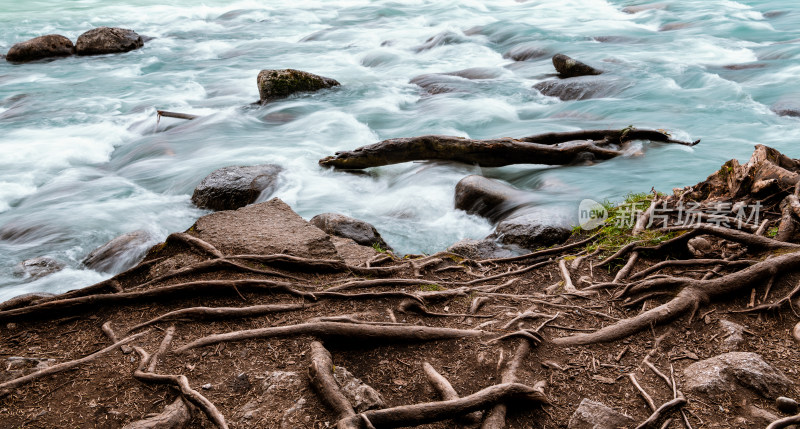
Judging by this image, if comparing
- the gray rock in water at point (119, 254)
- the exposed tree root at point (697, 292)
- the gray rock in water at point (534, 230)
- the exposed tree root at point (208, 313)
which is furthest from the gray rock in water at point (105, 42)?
the exposed tree root at point (697, 292)

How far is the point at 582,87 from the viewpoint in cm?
1464

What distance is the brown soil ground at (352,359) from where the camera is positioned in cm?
356

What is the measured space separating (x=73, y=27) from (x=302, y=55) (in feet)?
34.4

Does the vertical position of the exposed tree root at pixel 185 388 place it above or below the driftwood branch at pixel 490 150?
above

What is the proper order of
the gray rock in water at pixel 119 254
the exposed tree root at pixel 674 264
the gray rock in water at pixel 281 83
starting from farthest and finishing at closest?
the gray rock in water at pixel 281 83
the gray rock in water at pixel 119 254
the exposed tree root at pixel 674 264

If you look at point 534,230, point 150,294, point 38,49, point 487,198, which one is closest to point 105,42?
point 38,49

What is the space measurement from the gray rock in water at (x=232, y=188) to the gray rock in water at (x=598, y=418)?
7.07m

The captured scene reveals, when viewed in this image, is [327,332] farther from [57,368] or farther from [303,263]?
[57,368]

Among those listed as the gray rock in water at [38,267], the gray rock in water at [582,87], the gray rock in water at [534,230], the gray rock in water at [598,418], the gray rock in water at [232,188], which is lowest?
the gray rock in water at [38,267]

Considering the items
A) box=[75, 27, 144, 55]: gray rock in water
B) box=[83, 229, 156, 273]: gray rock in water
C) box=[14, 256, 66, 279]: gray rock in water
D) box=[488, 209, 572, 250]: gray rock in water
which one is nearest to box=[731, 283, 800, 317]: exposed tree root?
box=[488, 209, 572, 250]: gray rock in water

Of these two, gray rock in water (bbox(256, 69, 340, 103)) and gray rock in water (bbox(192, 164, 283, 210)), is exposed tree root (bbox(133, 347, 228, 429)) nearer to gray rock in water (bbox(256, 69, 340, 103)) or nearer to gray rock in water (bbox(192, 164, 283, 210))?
gray rock in water (bbox(192, 164, 283, 210))

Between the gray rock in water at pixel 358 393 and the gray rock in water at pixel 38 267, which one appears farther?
the gray rock in water at pixel 38 267

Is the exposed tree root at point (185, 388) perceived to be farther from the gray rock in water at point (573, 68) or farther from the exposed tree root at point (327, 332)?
the gray rock in water at point (573, 68)

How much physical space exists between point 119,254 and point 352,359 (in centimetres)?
532
